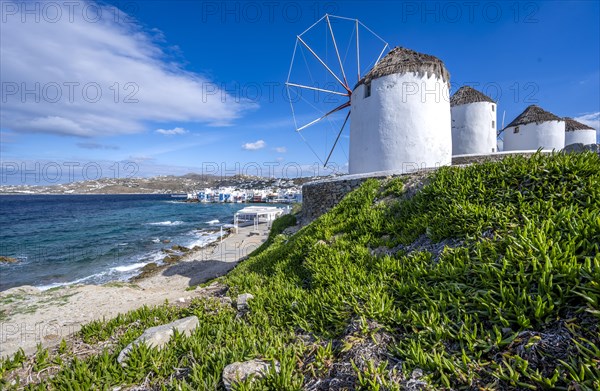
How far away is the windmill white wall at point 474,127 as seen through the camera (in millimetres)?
22078

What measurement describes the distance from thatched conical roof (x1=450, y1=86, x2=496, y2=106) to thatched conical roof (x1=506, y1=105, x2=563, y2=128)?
16.9 feet

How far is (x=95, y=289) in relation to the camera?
14.6 meters

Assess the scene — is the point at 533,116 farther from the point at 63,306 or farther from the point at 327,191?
the point at 63,306

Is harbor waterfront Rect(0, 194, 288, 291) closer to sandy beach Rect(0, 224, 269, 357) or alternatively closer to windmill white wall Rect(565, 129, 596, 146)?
sandy beach Rect(0, 224, 269, 357)

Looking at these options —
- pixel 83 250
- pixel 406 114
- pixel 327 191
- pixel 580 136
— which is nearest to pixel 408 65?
pixel 406 114

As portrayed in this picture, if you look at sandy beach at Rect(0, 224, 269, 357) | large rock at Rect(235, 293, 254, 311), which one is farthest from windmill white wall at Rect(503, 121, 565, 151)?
sandy beach at Rect(0, 224, 269, 357)

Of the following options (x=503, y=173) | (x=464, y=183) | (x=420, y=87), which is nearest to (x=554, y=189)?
(x=503, y=173)

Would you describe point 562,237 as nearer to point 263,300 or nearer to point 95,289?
point 263,300

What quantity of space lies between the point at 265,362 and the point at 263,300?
1.71 m

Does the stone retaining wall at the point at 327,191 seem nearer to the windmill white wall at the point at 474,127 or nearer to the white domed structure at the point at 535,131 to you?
the windmill white wall at the point at 474,127

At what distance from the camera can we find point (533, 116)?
942 inches

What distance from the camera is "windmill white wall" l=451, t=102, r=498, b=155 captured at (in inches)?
869

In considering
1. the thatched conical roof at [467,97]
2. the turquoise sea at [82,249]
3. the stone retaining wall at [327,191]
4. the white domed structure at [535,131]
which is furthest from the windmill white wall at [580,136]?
the turquoise sea at [82,249]

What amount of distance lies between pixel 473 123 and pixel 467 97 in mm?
2578
